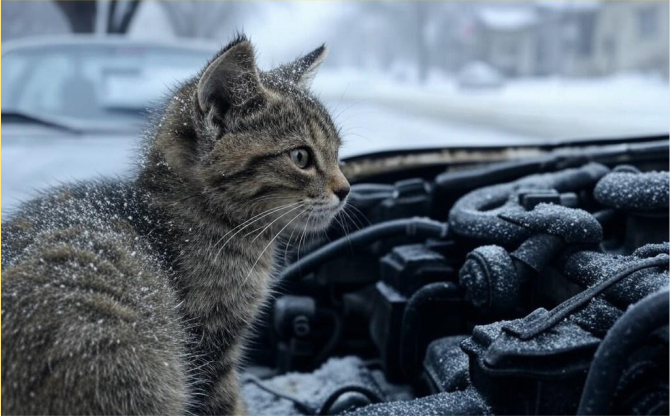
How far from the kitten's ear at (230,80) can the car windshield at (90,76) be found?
219cm

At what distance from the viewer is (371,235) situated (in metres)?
2.15

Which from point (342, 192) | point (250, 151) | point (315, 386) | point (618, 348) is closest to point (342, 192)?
point (342, 192)

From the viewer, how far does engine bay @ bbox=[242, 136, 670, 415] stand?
3.69 ft

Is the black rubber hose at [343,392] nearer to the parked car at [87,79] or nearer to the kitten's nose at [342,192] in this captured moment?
the kitten's nose at [342,192]

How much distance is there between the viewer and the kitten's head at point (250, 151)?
165cm

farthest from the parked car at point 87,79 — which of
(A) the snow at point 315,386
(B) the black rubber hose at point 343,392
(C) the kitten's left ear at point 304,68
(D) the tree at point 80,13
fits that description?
(D) the tree at point 80,13

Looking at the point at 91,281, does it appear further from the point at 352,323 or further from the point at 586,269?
the point at 352,323

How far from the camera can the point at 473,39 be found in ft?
125

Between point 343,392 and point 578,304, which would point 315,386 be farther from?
point 578,304

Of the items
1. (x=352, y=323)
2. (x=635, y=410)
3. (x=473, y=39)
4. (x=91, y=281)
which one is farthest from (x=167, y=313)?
(x=473, y=39)

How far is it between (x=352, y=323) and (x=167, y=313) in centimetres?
119

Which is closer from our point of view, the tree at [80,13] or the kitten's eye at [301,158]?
the kitten's eye at [301,158]

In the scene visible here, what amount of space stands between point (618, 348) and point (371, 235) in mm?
1203

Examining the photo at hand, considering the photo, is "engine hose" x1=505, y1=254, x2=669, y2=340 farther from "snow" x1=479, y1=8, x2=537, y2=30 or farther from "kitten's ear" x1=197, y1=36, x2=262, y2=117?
"snow" x1=479, y1=8, x2=537, y2=30
